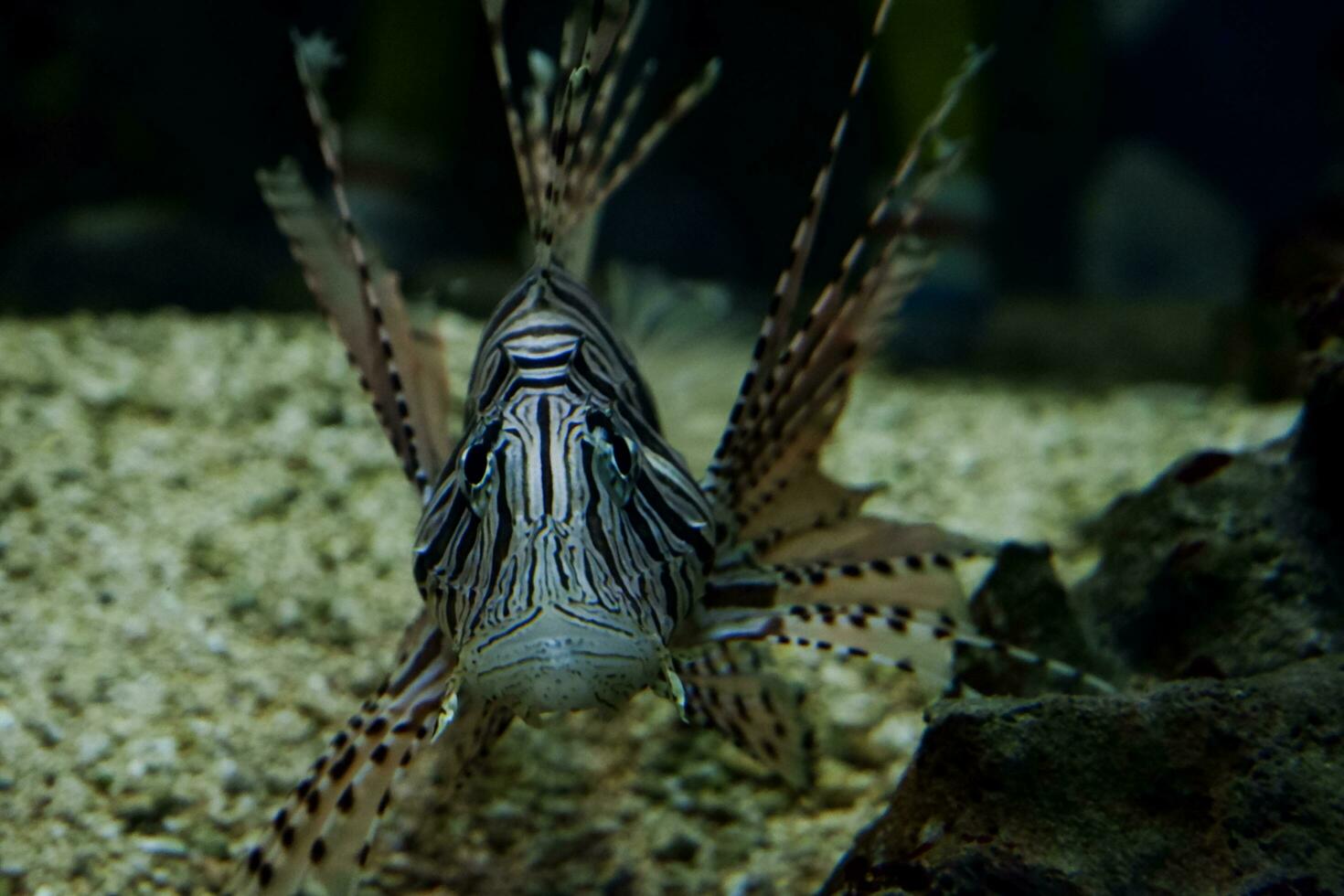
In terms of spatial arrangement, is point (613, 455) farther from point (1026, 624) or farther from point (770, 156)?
point (770, 156)

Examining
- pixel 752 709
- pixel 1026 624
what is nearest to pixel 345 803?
pixel 752 709

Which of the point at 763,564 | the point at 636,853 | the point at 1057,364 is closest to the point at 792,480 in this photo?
the point at 763,564

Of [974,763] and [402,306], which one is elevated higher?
[402,306]

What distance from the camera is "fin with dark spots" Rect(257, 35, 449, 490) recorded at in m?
2.54

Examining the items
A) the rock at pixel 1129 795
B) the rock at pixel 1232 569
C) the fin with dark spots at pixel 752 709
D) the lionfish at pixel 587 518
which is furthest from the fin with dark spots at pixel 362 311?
the rock at pixel 1232 569

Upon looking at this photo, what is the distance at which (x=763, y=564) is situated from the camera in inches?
104

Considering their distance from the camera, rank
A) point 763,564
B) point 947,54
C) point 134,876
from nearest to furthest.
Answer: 1. point 134,876
2. point 763,564
3. point 947,54

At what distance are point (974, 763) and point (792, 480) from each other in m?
1.04

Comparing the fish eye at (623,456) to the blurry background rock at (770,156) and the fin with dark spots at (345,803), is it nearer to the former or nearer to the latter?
the fin with dark spots at (345,803)

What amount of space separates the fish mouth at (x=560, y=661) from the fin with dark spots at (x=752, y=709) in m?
0.60

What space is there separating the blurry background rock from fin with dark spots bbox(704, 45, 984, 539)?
276 cm

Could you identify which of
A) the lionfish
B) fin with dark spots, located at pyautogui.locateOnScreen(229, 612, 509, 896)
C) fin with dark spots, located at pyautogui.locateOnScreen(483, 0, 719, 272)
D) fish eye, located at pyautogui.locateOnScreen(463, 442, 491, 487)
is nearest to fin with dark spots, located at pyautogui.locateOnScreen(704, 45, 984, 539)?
the lionfish

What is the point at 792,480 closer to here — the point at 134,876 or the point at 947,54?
the point at 134,876

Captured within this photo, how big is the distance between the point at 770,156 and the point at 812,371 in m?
4.30
